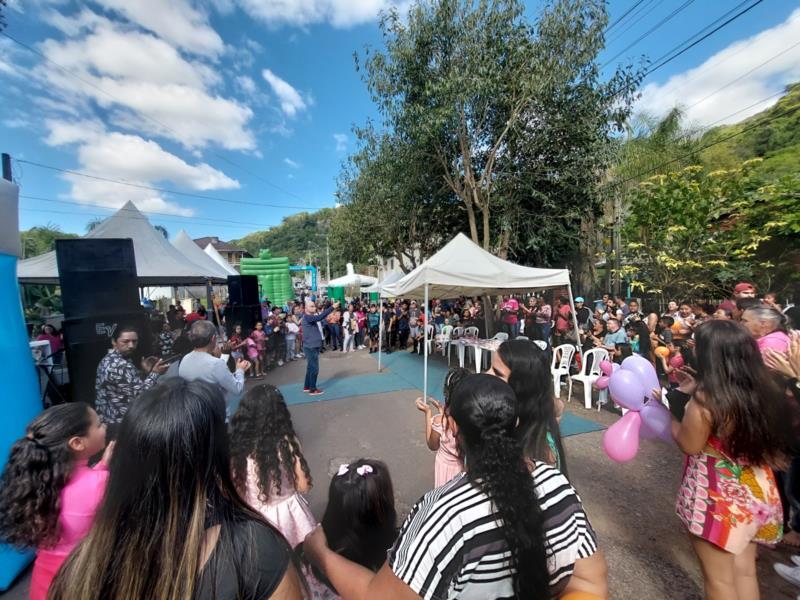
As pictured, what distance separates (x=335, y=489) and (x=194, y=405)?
902 millimetres

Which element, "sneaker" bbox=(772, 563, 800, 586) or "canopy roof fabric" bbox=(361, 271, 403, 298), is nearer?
"sneaker" bbox=(772, 563, 800, 586)

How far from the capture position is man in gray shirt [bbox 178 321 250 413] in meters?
3.09

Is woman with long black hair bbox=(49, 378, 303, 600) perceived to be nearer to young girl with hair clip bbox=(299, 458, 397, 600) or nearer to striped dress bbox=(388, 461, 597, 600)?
striped dress bbox=(388, 461, 597, 600)

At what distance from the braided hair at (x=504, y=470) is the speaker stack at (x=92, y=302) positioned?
161 inches

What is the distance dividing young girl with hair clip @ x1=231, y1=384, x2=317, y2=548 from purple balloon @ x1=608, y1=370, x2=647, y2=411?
6.91ft

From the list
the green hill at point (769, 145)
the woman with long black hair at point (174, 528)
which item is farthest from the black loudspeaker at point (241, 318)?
the green hill at point (769, 145)

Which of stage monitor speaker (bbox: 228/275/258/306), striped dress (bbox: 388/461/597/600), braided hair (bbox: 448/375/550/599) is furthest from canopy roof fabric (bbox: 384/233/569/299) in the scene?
striped dress (bbox: 388/461/597/600)

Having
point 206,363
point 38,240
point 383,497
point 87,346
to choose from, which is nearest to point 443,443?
point 383,497

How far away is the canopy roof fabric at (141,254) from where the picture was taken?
8.09 m

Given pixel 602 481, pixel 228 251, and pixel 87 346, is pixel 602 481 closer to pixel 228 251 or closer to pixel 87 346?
pixel 87 346

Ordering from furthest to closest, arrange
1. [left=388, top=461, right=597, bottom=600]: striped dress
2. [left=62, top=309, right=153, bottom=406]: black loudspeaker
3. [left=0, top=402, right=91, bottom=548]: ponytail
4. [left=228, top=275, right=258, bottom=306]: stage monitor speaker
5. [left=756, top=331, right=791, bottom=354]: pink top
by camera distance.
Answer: [left=228, top=275, right=258, bottom=306]: stage monitor speaker → [left=62, top=309, right=153, bottom=406]: black loudspeaker → [left=756, top=331, right=791, bottom=354]: pink top → [left=0, top=402, right=91, bottom=548]: ponytail → [left=388, top=461, right=597, bottom=600]: striped dress

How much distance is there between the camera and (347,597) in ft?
3.78

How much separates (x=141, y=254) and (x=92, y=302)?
4.47m

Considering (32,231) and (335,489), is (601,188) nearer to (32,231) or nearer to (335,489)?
(335,489)
